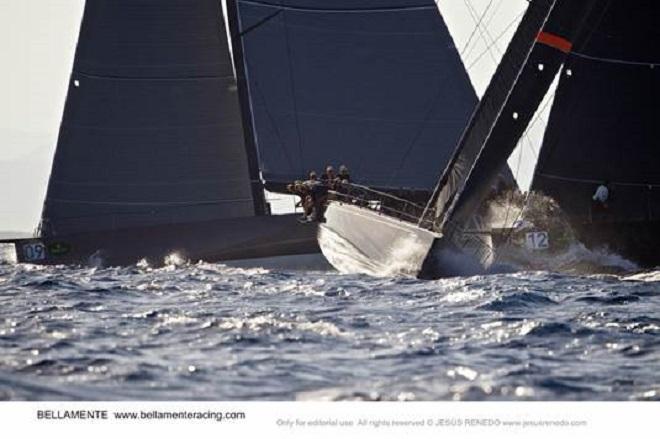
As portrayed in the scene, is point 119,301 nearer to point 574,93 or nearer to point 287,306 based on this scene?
point 287,306

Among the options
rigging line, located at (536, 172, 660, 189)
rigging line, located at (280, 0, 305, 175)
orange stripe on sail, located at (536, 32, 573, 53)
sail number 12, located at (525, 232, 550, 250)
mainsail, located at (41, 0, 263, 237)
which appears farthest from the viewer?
mainsail, located at (41, 0, 263, 237)

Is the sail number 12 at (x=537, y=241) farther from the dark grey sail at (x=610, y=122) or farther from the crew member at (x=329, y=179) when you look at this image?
the crew member at (x=329, y=179)

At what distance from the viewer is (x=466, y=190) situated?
1461 cm

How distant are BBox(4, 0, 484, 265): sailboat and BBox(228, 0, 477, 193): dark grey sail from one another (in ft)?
0.08

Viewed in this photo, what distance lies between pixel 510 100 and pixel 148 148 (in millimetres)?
11107

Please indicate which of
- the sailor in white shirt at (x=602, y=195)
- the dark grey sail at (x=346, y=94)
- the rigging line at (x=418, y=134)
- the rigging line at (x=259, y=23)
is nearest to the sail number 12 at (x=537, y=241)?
the sailor in white shirt at (x=602, y=195)

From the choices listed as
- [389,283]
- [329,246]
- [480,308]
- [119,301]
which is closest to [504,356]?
[480,308]

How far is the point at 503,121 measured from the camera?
A: 14.2 metres

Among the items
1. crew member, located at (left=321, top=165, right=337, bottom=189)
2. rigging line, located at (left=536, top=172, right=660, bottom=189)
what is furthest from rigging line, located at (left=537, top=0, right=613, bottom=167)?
crew member, located at (left=321, top=165, right=337, bottom=189)

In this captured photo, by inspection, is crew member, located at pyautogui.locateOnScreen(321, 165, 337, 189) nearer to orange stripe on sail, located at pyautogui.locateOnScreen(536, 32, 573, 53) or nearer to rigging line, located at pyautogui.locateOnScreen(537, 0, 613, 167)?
rigging line, located at pyautogui.locateOnScreen(537, 0, 613, 167)

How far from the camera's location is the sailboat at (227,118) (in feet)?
78.1

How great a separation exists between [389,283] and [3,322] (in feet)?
17.5

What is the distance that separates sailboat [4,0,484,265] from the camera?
2381 cm

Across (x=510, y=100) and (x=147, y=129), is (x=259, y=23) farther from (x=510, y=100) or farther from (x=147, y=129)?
(x=510, y=100)
